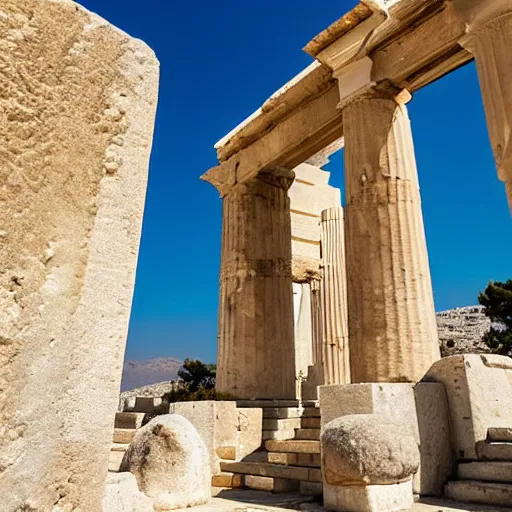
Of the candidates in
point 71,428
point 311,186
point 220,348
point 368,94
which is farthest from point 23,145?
point 311,186

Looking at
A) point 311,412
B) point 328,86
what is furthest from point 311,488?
point 328,86

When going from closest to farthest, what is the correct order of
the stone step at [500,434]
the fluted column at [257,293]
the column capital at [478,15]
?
the stone step at [500,434], the column capital at [478,15], the fluted column at [257,293]

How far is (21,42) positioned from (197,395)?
719cm

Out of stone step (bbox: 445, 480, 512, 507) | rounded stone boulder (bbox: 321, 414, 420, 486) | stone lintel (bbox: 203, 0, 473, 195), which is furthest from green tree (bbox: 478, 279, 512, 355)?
rounded stone boulder (bbox: 321, 414, 420, 486)

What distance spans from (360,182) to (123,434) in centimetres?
488

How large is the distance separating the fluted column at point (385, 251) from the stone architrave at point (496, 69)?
5.15ft

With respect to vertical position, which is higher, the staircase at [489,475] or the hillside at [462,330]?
the hillside at [462,330]

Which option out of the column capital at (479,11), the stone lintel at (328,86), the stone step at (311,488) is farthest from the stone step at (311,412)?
the column capital at (479,11)

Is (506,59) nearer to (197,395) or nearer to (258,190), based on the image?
(258,190)

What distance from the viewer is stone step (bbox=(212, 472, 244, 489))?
6.02 m

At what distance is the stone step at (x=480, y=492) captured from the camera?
4.41 meters

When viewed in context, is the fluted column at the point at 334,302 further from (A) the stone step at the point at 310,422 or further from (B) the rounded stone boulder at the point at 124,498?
(B) the rounded stone boulder at the point at 124,498

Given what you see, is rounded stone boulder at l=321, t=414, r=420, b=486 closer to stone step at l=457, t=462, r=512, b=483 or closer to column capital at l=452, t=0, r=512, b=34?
stone step at l=457, t=462, r=512, b=483

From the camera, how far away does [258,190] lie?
10242 mm
